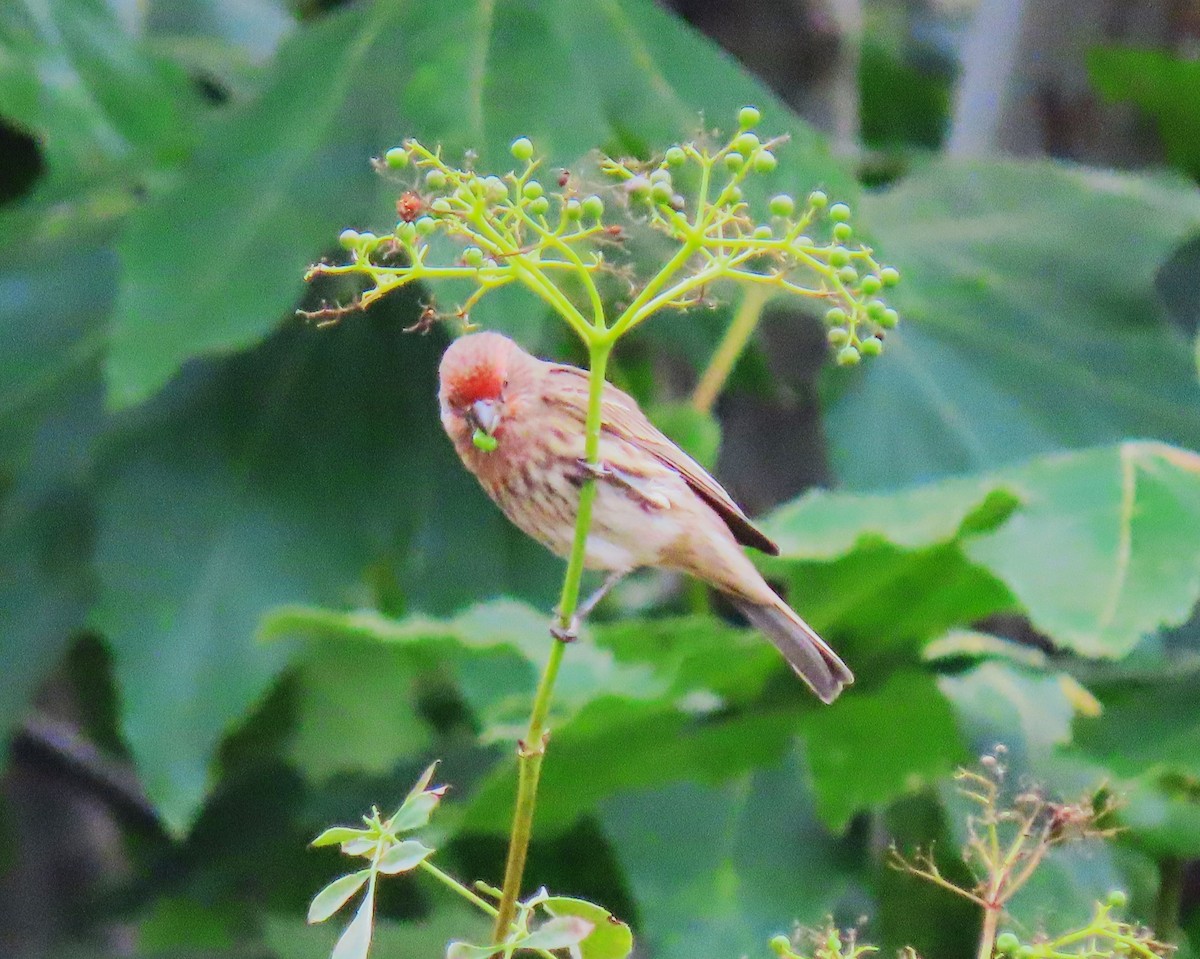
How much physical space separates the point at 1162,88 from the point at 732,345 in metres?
1.57

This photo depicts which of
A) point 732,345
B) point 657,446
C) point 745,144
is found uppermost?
point 745,144

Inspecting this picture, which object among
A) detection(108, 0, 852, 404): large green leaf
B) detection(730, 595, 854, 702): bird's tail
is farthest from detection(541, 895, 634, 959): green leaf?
detection(108, 0, 852, 404): large green leaf

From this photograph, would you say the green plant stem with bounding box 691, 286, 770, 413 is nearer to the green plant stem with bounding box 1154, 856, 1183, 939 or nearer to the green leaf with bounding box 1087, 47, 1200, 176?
the green plant stem with bounding box 1154, 856, 1183, 939

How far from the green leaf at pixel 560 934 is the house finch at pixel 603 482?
0.58 meters

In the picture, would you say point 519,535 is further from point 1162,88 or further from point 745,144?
point 745,144

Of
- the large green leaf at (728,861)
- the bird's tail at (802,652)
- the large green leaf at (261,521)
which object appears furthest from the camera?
the large green leaf at (261,521)

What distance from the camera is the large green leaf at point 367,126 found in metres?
2.91

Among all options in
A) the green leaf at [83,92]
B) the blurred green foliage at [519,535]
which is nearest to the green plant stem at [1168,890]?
the blurred green foliage at [519,535]

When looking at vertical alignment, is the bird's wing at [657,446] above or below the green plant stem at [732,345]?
above

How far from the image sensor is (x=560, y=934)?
1076 mm

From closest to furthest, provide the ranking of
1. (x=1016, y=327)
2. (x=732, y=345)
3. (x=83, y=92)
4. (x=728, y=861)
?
(x=728, y=861)
(x=732, y=345)
(x=83, y=92)
(x=1016, y=327)

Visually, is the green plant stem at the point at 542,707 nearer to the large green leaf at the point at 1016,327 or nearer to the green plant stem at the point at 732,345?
the green plant stem at the point at 732,345

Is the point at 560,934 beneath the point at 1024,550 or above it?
above

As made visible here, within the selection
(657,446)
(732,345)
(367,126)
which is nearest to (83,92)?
(367,126)
